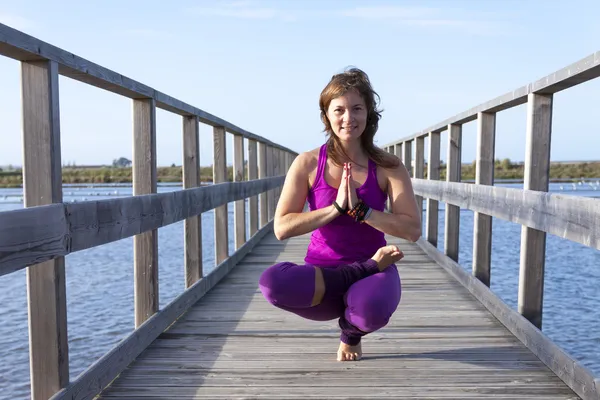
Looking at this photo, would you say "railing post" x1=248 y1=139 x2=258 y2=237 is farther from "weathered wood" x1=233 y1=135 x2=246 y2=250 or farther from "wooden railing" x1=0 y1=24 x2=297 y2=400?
"wooden railing" x1=0 y1=24 x2=297 y2=400

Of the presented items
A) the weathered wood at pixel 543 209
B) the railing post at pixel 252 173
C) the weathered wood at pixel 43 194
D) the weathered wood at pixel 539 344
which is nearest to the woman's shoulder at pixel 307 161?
the weathered wood at pixel 543 209

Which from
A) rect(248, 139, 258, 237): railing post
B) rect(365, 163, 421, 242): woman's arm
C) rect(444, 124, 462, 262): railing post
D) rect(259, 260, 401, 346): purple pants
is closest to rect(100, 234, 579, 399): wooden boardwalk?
rect(259, 260, 401, 346): purple pants

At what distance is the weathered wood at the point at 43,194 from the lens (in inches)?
89.3

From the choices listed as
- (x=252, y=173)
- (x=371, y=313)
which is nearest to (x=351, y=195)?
A: (x=371, y=313)

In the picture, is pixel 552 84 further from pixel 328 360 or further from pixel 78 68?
pixel 78 68

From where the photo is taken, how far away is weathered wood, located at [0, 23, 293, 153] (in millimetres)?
2061

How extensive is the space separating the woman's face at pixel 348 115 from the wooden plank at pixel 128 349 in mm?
1386

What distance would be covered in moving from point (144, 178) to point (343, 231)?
44.5 inches

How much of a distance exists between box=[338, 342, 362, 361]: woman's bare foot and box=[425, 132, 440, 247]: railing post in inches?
148

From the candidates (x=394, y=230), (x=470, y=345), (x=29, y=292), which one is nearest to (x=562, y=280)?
(x=470, y=345)

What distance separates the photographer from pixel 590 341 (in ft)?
17.9

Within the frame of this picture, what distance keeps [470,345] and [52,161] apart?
2.28 m

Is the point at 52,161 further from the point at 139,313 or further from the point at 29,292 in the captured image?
the point at 139,313

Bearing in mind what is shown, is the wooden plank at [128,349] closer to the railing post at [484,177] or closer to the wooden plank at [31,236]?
the wooden plank at [31,236]
